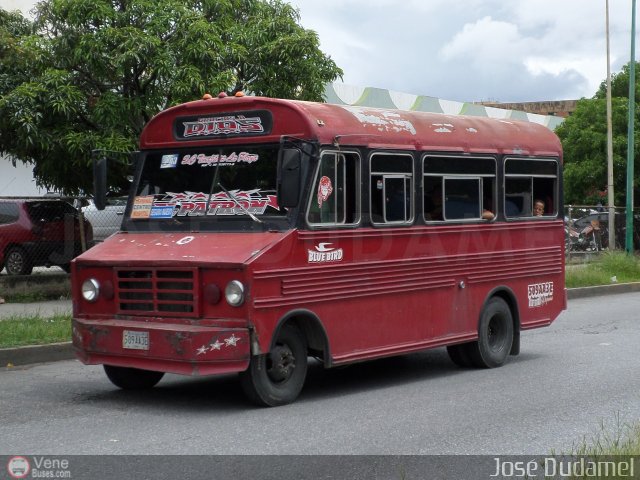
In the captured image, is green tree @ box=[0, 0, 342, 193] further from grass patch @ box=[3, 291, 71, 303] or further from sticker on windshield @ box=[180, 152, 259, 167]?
sticker on windshield @ box=[180, 152, 259, 167]

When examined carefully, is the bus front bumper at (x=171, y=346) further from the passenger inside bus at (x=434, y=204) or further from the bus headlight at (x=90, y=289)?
the passenger inside bus at (x=434, y=204)

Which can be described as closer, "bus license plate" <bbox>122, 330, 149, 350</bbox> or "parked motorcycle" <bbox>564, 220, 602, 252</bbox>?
"bus license plate" <bbox>122, 330, 149, 350</bbox>

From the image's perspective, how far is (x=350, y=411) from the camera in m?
9.23

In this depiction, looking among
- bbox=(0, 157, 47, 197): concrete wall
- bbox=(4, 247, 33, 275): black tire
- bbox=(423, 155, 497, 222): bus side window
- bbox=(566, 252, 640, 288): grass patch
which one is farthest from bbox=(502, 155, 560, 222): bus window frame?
bbox=(0, 157, 47, 197): concrete wall

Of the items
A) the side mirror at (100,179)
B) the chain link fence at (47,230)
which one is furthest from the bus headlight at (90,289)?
the chain link fence at (47,230)

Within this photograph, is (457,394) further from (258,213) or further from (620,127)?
(620,127)

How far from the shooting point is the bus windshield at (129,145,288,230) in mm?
9602

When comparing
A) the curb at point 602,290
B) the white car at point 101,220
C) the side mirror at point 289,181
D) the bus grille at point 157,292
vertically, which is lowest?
the curb at point 602,290

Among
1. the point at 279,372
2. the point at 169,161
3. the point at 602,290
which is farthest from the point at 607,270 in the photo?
the point at 279,372

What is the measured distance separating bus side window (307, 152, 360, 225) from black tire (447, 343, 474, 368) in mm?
2676

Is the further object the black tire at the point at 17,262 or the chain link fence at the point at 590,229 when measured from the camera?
the chain link fence at the point at 590,229

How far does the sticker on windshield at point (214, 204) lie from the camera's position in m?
9.56

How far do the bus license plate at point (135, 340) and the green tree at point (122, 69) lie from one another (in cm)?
714

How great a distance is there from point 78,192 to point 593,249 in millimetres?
16379
